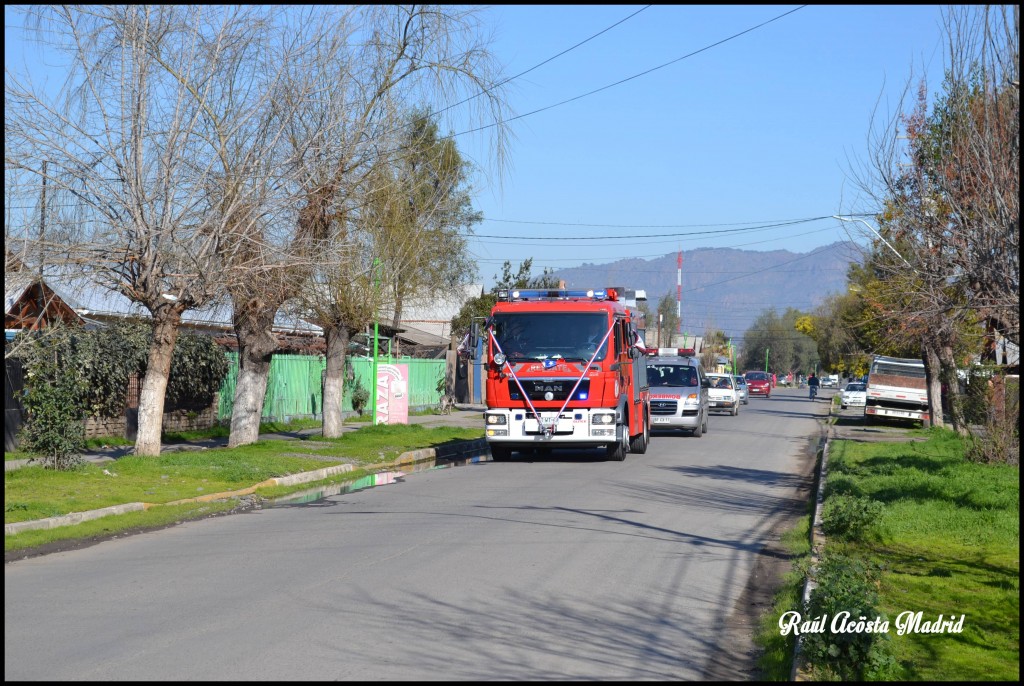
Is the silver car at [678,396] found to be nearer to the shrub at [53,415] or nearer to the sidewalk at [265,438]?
the sidewalk at [265,438]

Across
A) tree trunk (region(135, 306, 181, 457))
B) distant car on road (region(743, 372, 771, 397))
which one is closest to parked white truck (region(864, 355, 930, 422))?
tree trunk (region(135, 306, 181, 457))

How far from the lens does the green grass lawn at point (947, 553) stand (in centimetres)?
654

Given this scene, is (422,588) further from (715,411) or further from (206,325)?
(715,411)

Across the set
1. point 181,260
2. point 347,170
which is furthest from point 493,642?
point 347,170

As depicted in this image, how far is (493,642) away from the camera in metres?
6.88

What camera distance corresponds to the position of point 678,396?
1107 inches

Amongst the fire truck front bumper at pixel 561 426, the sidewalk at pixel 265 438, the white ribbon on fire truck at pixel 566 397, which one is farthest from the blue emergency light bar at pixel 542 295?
the sidewalk at pixel 265 438

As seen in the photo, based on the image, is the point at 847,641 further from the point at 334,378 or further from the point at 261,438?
the point at 261,438

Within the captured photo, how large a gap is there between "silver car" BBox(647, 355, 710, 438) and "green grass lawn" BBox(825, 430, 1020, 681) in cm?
1032

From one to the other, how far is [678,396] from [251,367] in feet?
41.3

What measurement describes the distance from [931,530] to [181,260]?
450 inches

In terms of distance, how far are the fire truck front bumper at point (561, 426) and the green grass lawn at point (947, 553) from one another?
4.58 metres

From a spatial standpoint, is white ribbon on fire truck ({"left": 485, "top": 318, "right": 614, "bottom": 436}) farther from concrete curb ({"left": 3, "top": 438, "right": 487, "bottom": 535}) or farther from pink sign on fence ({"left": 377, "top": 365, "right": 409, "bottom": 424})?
pink sign on fence ({"left": 377, "top": 365, "right": 409, "bottom": 424})

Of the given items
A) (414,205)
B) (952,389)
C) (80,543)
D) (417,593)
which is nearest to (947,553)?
(417,593)
